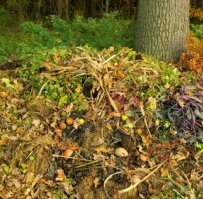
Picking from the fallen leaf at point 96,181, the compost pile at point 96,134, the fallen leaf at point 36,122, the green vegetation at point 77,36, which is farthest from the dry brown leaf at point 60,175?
the green vegetation at point 77,36

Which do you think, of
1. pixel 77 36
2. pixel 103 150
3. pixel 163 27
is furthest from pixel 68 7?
pixel 103 150

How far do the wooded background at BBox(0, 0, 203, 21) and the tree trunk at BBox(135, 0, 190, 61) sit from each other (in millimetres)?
7666

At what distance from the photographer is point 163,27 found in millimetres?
7105

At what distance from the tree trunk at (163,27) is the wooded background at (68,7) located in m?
7.67

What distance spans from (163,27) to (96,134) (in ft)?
9.78

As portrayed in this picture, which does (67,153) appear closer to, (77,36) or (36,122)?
(36,122)

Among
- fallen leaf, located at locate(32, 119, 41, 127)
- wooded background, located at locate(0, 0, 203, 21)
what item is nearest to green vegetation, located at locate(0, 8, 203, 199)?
fallen leaf, located at locate(32, 119, 41, 127)

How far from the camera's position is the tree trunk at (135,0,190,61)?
7.09m

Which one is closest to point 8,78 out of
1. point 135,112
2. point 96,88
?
point 96,88

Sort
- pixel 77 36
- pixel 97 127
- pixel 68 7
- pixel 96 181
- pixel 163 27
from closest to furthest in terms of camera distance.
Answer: pixel 96 181 → pixel 97 127 → pixel 163 27 → pixel 77 36 → pixel 68 7

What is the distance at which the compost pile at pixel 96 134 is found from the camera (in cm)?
439

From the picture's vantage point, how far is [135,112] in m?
4.75

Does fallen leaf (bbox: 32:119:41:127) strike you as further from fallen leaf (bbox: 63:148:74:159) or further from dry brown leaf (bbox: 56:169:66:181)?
dry brown leaf (bbox: 56:169:66:181)

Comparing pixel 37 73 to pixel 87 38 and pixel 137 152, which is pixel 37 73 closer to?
pixel 137 152
